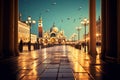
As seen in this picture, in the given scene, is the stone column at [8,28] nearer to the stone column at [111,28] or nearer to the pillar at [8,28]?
the pillar at [8,28]

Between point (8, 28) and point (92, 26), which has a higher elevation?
point (92, 26)

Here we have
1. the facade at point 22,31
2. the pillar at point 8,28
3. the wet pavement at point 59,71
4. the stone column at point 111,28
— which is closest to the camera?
the wet pavement at point 59,71

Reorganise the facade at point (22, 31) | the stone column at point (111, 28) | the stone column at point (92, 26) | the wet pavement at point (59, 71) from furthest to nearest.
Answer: the facade at point (22, 31), the stone column at point (92, 26), the stone column at point (111, 28), the wet pavement at point (59, 71)

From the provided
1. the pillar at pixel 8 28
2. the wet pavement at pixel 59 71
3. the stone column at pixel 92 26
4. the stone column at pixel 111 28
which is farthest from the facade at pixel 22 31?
the wet pavement at pixel 59 71

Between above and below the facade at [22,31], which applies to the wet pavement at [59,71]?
below

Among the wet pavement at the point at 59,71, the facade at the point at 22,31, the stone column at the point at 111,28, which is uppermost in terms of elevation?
the facade at the point at 22,31

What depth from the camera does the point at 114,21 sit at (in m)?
21.2

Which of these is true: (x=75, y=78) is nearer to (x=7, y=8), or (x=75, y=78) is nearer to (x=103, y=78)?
(x=103, y=78)

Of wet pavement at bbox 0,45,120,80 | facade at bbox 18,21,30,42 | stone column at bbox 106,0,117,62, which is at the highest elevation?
facade at bbox 18,21,30,42

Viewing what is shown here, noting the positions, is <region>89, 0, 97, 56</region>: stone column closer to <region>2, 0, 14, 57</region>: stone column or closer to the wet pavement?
<region>2, 0, 14, 57</region>: stone column

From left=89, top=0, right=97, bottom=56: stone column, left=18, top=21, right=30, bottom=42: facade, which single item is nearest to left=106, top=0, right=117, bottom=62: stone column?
left=89, top=0, right=97, bottom=56: stone column

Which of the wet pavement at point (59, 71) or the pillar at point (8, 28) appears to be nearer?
the wet pavement at point (59, 71)

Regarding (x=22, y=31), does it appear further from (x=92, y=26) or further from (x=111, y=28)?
(x=111, y=28)

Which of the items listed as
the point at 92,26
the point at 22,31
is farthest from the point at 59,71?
the point at 22,31
